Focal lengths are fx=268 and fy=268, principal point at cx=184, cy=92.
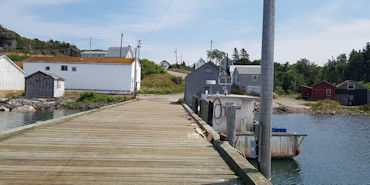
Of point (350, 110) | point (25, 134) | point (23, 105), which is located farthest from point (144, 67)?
point (25, 134)

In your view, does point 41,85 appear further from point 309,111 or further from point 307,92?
point 307,92

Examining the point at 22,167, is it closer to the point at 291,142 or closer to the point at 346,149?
the point at 291,142

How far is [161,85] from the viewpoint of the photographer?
56.2m

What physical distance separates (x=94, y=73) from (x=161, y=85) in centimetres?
1731

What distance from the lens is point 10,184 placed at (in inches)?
147

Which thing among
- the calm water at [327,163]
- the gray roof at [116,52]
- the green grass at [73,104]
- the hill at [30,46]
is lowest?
the calm water at [327,163]

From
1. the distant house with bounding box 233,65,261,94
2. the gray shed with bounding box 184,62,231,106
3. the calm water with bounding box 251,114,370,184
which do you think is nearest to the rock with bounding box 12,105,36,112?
the gray shed with bounding box 184,62,231,106

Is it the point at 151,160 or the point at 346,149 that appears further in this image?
the point at 346,149

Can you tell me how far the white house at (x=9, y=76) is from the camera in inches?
1444

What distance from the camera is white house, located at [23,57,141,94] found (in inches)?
1620

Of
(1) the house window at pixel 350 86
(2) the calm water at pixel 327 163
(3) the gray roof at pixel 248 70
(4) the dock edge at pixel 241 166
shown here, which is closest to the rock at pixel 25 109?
(2) the calm water at pixel 327 163

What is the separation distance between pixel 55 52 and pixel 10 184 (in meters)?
95.2

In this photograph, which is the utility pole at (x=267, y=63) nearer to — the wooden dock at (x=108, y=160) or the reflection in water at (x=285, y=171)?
the wooden dock at (x=108, y=160)

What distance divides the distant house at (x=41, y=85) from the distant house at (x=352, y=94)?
51978 millimetres
